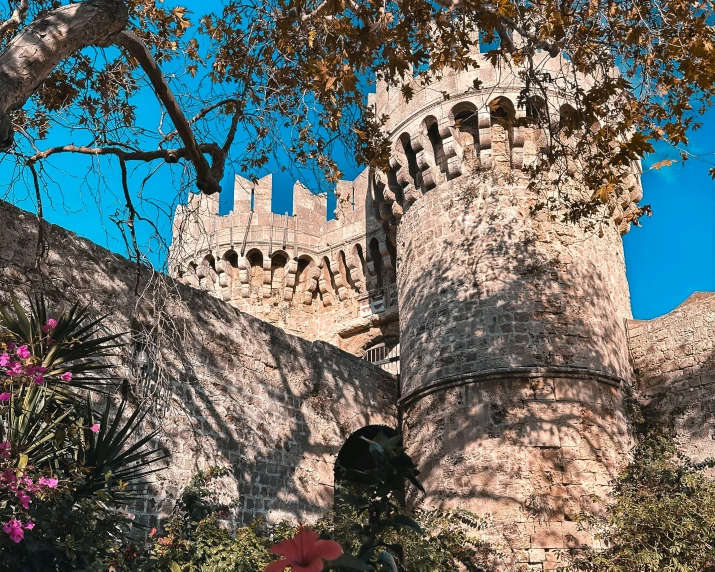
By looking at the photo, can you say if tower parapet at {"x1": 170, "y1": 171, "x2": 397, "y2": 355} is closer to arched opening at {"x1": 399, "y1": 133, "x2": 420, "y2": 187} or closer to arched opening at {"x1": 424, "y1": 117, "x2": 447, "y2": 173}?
arched opening at {"x1": 399, "y1": 133, "x2": 420, "y2": 187}

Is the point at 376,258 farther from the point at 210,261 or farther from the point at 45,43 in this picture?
the point at 45,43

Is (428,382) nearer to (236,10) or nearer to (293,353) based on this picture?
(293,353)

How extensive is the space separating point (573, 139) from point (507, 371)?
3.48m

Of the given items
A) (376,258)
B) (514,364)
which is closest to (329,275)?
(376,258)

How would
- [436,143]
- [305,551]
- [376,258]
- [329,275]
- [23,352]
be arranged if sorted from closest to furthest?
[305,551]
[23,352]
[436,143]
[376,258]
[329,275]

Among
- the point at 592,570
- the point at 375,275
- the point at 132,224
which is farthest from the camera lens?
the point at 375,275

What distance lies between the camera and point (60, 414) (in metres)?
5.05

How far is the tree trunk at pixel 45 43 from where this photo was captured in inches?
163

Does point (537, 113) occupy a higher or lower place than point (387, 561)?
higher

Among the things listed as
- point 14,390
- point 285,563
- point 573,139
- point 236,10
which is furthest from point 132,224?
point 573,139

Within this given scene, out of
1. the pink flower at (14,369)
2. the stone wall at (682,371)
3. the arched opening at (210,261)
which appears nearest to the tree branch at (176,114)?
the pink flower at (14,369)

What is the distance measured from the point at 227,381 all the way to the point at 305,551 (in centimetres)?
720

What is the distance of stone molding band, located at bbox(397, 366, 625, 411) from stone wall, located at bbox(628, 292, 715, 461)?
2.57ft

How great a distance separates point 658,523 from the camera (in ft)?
26.2
